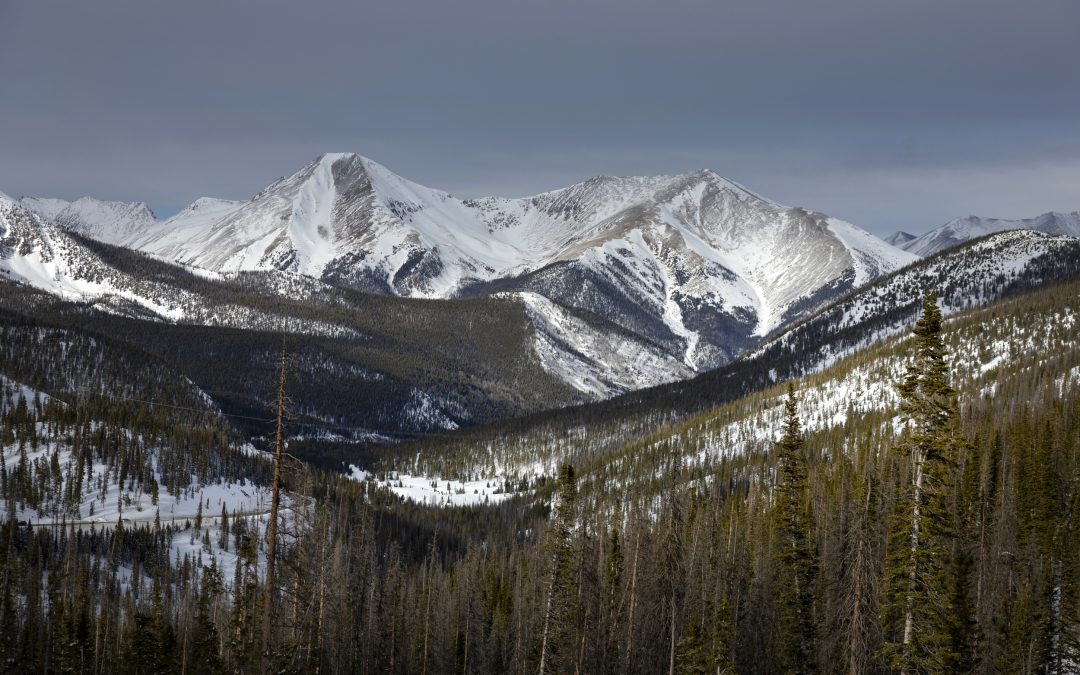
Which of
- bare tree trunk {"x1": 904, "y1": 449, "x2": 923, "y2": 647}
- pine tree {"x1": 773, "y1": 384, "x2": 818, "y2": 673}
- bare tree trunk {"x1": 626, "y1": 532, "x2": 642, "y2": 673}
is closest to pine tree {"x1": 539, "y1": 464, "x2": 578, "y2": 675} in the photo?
bare tree trunk {"x1": 626, "y1": 532, "x2": 642, "y2": 673}

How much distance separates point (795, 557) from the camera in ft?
180

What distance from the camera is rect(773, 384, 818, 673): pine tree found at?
5400 centimetres

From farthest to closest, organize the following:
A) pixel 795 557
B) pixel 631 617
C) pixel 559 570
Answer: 1. pixel 631 617
2. pixel 795 557
3. pixel 559 570

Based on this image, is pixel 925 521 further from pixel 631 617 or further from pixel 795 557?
pixel 631 617

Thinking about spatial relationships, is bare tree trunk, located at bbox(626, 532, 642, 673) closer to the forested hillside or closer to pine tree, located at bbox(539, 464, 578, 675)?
the forested hillside

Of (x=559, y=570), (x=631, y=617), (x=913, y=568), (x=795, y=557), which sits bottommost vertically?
(x=631, y=617)

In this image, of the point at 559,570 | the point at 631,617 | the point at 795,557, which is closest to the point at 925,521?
the point at 795,557

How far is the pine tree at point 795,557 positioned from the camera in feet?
177

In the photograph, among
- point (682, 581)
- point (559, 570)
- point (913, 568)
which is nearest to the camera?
point (913, 568)

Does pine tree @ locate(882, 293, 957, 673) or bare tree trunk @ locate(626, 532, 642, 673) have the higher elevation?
pine tree @ locate(882, 293, 957, 673)

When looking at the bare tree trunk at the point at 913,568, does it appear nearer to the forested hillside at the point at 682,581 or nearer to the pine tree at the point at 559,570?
the forested hillside at the point at 682,581

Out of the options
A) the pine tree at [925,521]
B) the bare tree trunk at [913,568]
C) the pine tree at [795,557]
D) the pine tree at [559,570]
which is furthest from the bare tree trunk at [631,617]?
the bare tree trunk at [913,568]

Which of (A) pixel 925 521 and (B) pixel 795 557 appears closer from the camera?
(A) pixel 925 521

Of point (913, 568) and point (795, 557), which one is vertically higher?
point (913, 568)
